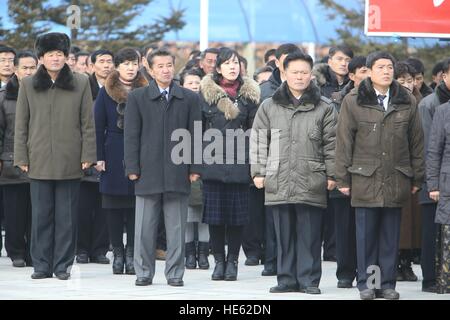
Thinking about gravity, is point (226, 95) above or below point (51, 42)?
below

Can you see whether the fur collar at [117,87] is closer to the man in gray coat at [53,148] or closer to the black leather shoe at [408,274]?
the man in gray coat at [53,148]

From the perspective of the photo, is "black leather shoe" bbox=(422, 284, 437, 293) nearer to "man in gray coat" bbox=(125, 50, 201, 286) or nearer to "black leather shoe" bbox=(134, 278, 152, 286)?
"man in gray coat" bbox=(125, 50, 201, 286)

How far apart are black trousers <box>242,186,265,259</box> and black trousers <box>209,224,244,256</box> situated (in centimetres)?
176

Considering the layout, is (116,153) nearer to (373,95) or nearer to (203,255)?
(203,255)

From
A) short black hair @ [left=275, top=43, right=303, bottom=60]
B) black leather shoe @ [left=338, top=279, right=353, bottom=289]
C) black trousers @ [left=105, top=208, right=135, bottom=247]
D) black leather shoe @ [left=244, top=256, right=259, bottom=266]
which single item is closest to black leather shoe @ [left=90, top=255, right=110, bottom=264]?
black trousers @ [left=105, top=208, right=135, bottom=247]

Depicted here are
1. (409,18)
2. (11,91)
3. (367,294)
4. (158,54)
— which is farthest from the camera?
(11,91)

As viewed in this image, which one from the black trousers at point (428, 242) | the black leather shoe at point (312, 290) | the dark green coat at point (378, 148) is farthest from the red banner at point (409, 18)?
the black leather shoe at point (312, 290)

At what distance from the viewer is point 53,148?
1287cm

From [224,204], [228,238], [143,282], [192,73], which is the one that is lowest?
[143,282]

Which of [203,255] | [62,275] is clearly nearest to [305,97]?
[203,255]

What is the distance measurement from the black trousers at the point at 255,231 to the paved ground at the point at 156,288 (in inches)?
43.7

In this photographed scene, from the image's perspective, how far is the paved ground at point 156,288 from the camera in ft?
37.5

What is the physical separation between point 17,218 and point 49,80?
2.14 meters
